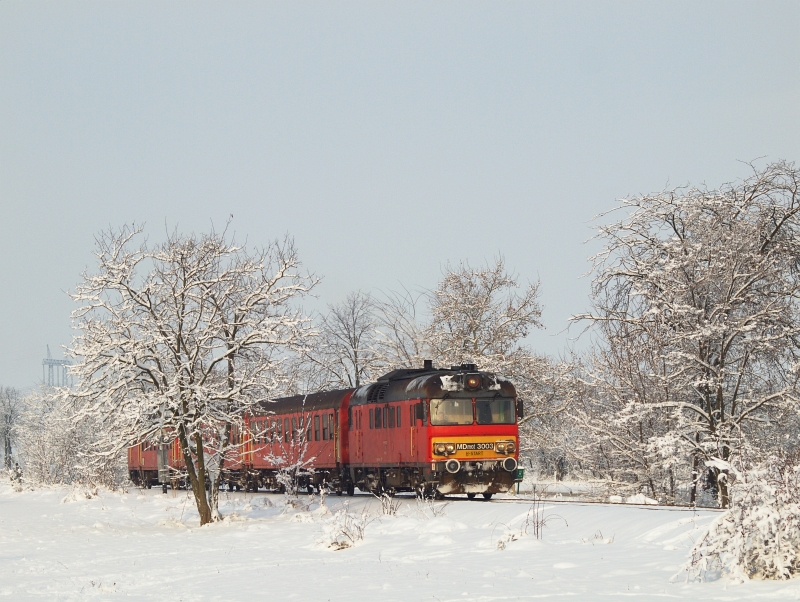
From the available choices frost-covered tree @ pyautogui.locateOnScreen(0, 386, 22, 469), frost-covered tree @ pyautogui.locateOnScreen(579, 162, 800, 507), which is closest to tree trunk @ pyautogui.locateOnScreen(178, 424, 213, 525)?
frost-covered tree @ pyautogui.locateOnScreen(579, 162, 800, 507)

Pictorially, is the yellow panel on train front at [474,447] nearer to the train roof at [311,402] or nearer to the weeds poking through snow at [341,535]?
the weeds poking through snow at [341,535]

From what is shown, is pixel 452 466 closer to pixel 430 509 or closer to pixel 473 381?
pixel 473 381

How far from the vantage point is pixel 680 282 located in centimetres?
2475

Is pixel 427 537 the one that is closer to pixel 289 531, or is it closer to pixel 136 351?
pixel 289 531

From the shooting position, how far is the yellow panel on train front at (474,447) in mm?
23188

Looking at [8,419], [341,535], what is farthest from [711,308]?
[8,419]

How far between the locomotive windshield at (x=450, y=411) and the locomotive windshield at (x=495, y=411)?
301 millimetres

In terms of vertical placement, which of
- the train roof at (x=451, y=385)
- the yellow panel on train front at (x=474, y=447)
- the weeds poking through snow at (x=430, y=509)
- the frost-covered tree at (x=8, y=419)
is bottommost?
the weeds poking through snow at (x=430, y=509)

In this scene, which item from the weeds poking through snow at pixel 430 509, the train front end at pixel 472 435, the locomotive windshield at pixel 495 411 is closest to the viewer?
the weeds poking through snow at pixel 430 509

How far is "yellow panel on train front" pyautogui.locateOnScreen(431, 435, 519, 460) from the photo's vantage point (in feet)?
76.1

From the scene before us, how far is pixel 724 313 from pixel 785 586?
1440 cm

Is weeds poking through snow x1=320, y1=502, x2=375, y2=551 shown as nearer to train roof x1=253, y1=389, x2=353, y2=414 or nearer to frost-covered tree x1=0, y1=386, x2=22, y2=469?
train roof x1=253, y1=389, x2=353, y2=414

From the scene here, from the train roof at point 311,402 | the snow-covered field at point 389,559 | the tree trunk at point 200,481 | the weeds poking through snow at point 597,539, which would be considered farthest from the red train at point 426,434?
the weeds poking through snow at point 597,539

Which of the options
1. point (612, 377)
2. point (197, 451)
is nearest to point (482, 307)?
point (612, 377)
